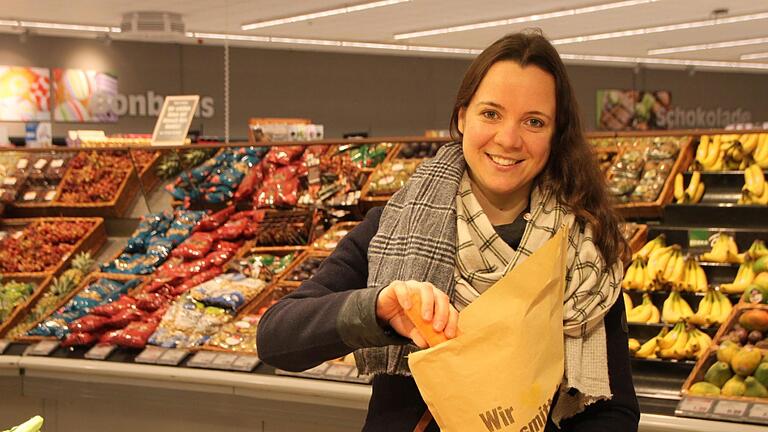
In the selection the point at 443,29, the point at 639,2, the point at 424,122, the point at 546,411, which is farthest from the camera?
the point at 424,122

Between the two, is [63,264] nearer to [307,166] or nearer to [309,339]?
[307,166]

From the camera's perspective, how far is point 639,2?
467 inches

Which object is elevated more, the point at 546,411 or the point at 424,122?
the point at 546,411

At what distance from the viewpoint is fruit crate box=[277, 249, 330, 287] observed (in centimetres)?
413

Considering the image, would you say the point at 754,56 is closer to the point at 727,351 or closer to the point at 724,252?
the point at 724,252

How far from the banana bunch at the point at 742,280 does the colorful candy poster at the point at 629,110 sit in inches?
676

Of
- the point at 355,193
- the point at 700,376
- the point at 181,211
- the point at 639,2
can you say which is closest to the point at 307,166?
the point at 355,193

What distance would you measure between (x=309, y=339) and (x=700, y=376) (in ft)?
6.79

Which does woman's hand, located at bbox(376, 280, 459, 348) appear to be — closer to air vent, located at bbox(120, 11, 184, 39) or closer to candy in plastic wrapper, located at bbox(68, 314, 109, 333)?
candy in plastic wrapper, located at bbox(68, 314, 109, 333)

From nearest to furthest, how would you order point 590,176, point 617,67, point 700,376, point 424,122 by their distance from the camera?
point 590,176, point 700,376, point 424,122, point 617,67

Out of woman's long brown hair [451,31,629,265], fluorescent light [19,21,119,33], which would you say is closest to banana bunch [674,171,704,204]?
woman's long brown hair [451,31,629,265]

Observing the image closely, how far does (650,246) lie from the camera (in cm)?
387

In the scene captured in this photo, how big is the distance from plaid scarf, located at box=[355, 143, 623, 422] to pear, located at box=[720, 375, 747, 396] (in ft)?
5.41

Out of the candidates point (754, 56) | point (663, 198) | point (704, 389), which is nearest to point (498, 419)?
point (704, 389)
